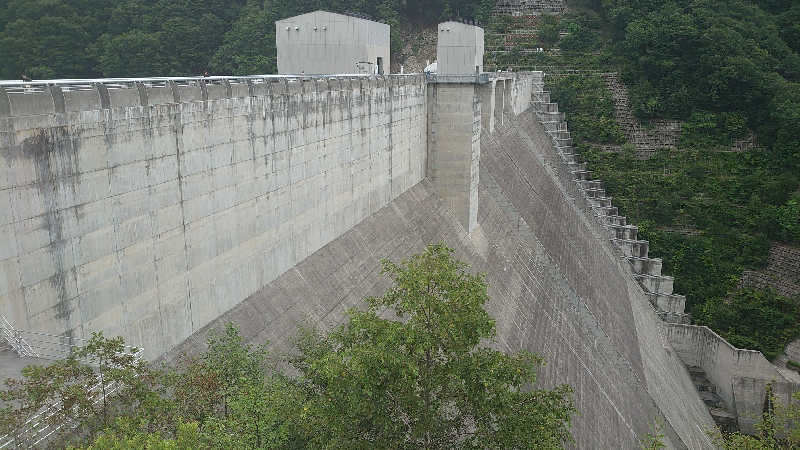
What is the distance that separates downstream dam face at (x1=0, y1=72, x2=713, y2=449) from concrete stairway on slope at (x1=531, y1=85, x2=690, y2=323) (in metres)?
2.36

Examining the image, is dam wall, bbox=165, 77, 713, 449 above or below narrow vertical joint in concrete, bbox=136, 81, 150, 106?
below

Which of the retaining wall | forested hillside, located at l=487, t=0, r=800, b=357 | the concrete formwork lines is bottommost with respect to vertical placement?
the retaining wall

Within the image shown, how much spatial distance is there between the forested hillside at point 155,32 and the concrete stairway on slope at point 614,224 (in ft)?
63.6

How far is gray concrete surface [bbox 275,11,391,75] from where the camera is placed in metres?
22.7

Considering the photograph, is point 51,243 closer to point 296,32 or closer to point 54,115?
point 54,115

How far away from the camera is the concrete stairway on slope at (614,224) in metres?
34.3

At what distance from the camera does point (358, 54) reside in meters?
23.1

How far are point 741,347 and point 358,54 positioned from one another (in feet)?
76.9

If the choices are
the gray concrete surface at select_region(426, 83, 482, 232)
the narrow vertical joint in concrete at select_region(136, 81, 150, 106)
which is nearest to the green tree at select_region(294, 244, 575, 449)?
the narrow vertical joint in concrete at select_region(136, 81, 150, 106)

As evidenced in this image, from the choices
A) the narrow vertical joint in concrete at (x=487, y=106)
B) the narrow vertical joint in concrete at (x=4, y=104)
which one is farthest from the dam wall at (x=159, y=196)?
the narrow vertical joint in concrete at (x=487, y=106)

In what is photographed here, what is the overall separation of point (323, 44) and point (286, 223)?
1013cm

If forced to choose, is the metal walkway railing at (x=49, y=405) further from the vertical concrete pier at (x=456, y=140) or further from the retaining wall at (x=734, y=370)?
the retaining wall at (x=734, y=370)

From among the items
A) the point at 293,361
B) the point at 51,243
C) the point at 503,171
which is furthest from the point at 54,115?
the point at 503,171

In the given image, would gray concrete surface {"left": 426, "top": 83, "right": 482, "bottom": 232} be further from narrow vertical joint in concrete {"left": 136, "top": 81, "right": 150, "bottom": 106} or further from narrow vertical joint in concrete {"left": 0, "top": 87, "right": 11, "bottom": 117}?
narrow vertical joint in concrete {"left": 0, "top": 87, "right": 11, "bottom": 117}
